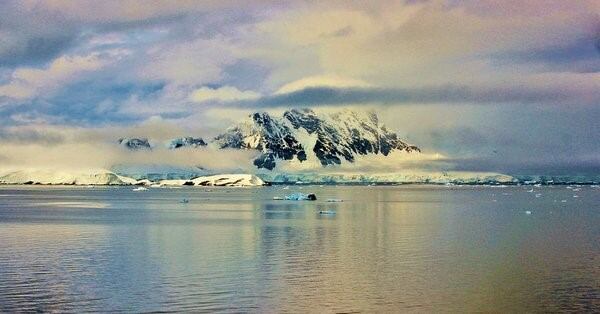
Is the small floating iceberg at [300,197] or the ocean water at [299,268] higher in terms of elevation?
the small floating iceberg at [300,197]

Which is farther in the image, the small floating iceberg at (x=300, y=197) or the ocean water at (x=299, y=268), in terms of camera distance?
the small floating iceberg at (x=300, y=197)

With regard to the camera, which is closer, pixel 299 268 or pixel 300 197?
pixel 299 268

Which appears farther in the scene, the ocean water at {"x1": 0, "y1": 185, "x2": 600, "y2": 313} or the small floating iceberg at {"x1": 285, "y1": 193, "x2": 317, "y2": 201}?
the small floating iceberg at {"x1": 285, "y1": 193, "x2": 317, "y2": 201}

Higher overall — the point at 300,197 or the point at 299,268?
the point at 300,197

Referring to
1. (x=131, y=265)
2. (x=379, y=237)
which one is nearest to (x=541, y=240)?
(x=379, y=237)

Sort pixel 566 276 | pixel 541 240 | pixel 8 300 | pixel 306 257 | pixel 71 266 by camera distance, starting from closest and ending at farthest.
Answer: pixel 8 300 → pixel 566 276 → pixel 71 266 → pixel 306 257 → pixel 541 240

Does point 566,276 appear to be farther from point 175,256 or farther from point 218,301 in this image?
point 175,256

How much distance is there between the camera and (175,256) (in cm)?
4719

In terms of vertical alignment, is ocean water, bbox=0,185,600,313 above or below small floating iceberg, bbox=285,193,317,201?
below

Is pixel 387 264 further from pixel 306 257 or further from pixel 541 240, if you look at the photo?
pixel 541 240

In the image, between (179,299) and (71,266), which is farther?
(71,266)

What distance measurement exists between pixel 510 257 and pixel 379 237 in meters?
15.4

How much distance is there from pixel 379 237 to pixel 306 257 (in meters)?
15.6

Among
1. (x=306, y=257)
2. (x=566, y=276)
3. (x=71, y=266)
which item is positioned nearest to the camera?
(x=566, y=276)
